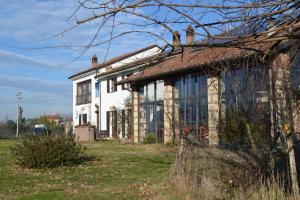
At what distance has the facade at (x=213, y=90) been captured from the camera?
6.75 meters

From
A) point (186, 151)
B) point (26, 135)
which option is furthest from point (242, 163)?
point (26, 135)

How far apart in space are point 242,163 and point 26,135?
863 cm

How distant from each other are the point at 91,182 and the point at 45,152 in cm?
346

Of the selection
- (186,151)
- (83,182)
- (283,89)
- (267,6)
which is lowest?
(83,182)

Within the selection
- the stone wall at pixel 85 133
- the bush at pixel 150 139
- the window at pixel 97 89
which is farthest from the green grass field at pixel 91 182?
the window at pixel 97 89

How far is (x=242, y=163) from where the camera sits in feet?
26.2

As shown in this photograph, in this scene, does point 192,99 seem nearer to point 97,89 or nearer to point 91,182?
point 91,182

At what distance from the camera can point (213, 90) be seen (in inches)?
802

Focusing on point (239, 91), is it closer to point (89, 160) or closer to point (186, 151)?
point (186, 151)

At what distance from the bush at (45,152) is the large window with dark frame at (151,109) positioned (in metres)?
11.6

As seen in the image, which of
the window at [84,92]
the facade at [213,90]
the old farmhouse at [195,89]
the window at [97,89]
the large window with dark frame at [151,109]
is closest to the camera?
the old farmhouse at [195,89]

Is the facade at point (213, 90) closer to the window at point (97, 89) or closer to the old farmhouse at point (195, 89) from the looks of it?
the old farmhouse at point (195, 89)

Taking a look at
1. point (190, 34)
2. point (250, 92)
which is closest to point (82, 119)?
point (250, 92)

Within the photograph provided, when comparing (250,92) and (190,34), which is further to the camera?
(250,92)
